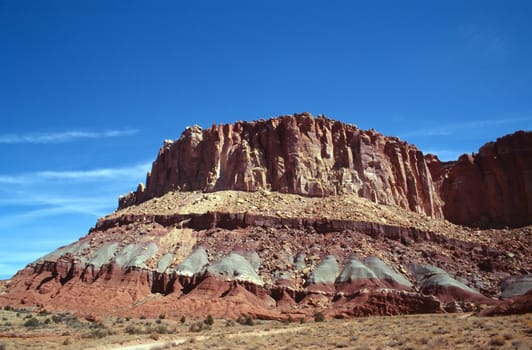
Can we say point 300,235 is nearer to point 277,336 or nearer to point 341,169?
point 341,169

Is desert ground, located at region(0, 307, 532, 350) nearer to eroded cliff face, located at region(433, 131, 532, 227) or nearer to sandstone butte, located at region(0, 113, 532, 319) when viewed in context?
sandstone butte, located at region(0, 113, 532, 319)

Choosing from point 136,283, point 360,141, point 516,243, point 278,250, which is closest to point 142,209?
point 136,283

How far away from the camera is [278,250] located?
5769 centimetres

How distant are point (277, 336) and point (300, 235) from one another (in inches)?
1271

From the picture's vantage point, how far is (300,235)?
200 ft

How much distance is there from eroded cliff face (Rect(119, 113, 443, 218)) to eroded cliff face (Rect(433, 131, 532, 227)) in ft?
25.2

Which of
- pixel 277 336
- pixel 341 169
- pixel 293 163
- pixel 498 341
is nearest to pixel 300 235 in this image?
pixel 293 163

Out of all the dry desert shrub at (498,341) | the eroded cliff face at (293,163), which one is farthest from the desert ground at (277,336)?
the eroded cliff face at (293,163)

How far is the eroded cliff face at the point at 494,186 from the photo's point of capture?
8862cm

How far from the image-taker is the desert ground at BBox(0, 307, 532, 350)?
2062 centimetres

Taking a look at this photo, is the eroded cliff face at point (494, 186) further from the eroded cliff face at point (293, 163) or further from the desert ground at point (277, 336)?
the desert ground at point (277, 336)

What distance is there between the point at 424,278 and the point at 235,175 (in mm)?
35074

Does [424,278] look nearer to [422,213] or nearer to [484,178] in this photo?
[422,213]

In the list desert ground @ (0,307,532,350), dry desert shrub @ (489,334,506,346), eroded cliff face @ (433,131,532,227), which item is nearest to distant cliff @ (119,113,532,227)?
eroded cliff face @ (433,131,532,227)
